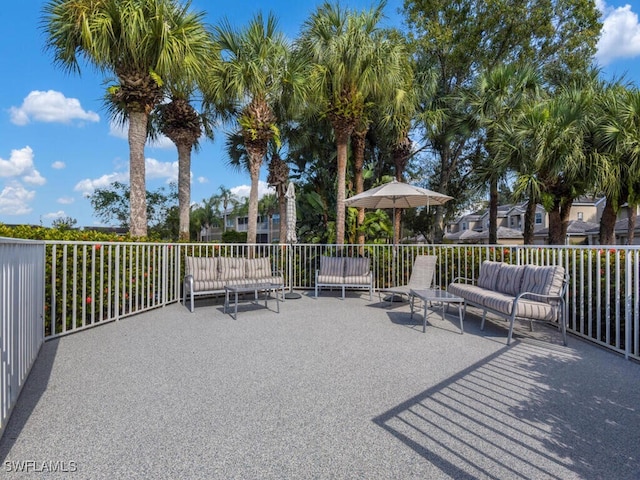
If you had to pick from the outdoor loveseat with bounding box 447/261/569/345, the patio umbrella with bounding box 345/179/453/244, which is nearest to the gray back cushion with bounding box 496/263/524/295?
the outdoor loveseat with bounding box 447/261/569/345

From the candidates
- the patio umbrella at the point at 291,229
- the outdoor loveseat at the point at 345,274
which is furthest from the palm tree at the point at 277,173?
the outdoor loveseat at the point at 345,274

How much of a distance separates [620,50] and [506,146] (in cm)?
927

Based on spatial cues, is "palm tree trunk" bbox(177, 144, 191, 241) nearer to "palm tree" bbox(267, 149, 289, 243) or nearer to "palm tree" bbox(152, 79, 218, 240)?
"palm tree" bbox(152, 79, 218, 240)

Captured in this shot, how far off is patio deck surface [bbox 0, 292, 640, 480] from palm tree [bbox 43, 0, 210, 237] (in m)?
5.45

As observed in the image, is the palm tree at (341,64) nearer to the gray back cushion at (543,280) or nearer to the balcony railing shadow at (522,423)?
the gray back cushion at (543,280)

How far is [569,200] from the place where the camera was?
10477mm

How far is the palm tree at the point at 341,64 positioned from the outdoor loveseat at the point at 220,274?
2968 millimetres

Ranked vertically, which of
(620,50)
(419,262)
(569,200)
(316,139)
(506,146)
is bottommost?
(419,262)

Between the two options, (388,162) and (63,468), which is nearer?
(63,468)

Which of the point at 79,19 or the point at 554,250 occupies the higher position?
the point at 79,19

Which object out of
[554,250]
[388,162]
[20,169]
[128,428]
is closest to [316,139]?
[388,162]

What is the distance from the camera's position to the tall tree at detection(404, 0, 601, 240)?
13.6 metres

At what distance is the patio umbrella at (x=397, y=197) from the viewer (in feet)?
24.0

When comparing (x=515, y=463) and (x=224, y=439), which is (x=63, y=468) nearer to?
(x=224, y=439)
